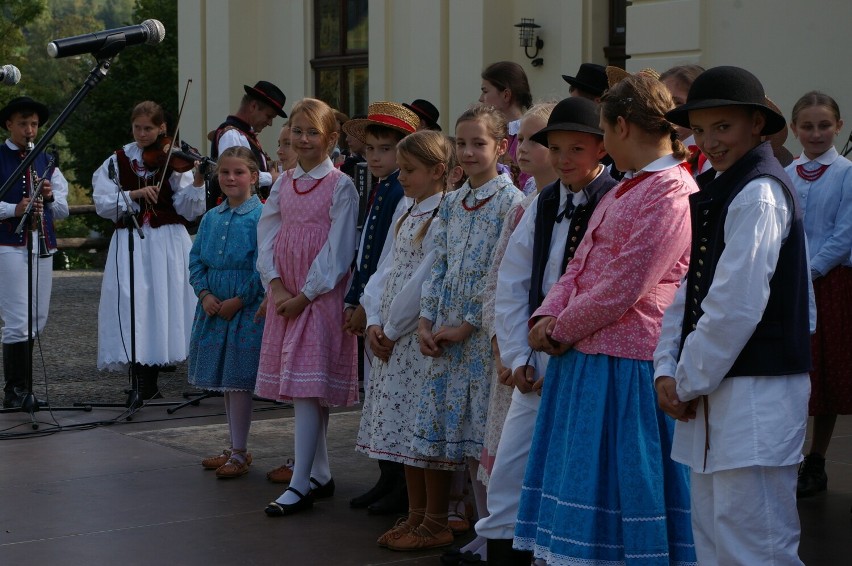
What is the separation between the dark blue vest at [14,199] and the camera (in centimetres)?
848

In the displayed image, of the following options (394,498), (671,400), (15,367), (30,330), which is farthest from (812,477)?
(15,367)

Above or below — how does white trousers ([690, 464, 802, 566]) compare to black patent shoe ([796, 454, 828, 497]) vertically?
above

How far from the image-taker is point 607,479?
12.0 feet

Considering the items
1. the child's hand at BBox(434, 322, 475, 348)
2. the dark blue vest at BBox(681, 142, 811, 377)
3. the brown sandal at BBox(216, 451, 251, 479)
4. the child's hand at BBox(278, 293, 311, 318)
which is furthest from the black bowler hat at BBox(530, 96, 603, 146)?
the brown sandal at BBox(216, 451, 251, 479)

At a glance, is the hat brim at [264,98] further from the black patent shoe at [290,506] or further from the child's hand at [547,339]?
the child's hand at [547,339]

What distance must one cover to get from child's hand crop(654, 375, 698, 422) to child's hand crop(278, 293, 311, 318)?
2.43 meters

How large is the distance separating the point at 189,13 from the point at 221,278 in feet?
35.8

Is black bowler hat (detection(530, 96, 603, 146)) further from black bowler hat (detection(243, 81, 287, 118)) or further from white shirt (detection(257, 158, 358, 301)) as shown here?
black bowler hat (detection(243, 81, 287, 118))

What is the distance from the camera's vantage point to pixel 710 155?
11.4 feet

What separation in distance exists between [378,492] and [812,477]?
6.34 feet

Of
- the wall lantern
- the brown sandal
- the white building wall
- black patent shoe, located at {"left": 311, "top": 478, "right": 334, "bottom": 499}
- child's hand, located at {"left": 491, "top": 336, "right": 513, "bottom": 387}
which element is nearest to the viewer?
child's hand, located at {"left": 491, "top": 336, "right": 513, "bottom": 387}

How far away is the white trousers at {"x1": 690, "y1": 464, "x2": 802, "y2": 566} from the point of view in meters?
3.25

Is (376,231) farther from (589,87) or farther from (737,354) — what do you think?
(737,354)

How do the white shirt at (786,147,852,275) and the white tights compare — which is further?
the white shirt at (786,147,852,275)
